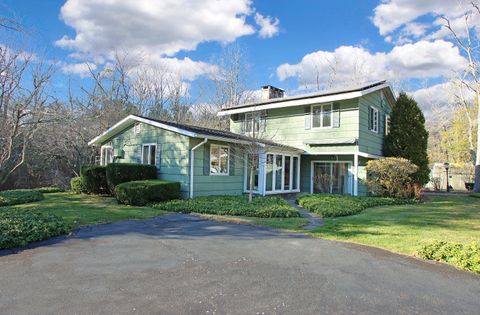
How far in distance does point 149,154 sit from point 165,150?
1.33 metres

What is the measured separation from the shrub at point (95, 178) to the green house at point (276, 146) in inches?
65.3

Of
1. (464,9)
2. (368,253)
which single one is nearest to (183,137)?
(368,253)

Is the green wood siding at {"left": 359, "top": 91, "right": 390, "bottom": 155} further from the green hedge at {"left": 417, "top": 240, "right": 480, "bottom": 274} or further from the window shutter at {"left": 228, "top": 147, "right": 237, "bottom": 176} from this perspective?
the green hedge at {"left": 417, "top": 240, "right": 480, "bottom": 274}

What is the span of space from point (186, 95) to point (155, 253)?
28914 mm

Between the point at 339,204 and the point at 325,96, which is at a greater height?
the point at 325,96

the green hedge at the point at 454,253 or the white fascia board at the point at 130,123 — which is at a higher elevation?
the white fascia board at the point at 130,123

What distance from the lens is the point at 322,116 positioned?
1717cm

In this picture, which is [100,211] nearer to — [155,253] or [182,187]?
[182,187]

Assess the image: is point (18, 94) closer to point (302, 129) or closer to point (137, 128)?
point (137, 128)

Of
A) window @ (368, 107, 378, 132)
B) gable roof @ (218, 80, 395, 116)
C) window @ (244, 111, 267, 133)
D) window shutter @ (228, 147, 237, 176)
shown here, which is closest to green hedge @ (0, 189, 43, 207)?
window shutter @ (228, 147, 237, 176)

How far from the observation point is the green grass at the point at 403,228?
22.4 ft

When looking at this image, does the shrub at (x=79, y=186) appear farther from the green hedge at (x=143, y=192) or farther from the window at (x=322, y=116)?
the window at (x=322, y=116)

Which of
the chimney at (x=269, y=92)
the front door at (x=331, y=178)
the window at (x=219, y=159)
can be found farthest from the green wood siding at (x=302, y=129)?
the window at (x=219, y=159)

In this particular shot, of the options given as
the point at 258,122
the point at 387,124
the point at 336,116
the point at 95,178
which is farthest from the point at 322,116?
the point at 95,178
